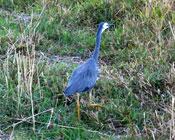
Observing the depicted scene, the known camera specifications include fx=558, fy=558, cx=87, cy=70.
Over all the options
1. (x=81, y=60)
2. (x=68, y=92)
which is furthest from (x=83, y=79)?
(x=81, y=60)

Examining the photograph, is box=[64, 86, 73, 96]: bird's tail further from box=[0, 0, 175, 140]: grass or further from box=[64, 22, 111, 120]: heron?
box=[0, 0, 175, 140]: grass

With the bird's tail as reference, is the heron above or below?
above

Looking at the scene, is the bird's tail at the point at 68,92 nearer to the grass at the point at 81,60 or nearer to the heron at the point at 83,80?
the heron at the point at 83,80

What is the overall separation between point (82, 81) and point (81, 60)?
4.16ft

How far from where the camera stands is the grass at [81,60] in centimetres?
415

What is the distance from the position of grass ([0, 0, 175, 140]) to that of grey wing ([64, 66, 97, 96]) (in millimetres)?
196

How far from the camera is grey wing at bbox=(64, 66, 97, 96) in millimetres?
4188

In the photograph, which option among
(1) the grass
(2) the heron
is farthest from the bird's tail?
(1) the grass

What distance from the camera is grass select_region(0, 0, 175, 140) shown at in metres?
4.15

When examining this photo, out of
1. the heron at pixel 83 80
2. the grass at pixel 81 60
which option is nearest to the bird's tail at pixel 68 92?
the heron at pixel 83 80

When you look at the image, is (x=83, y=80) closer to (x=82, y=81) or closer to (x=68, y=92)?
(x=82, y=81)

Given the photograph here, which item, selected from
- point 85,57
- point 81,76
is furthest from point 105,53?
point 81,76

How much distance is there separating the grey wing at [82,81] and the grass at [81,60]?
0.64 feet

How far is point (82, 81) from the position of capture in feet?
13.9
